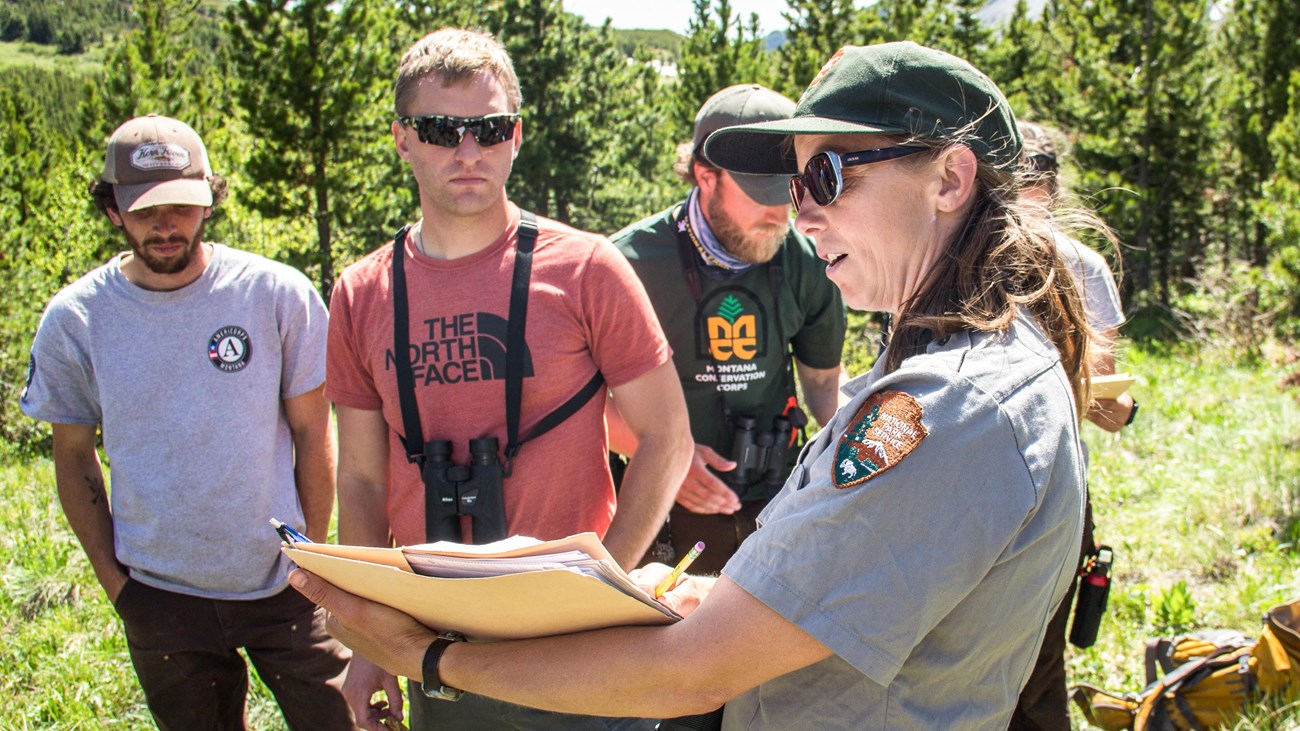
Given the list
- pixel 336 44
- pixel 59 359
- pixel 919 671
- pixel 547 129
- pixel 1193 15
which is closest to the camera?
pixel 919 671

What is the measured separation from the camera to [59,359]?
2.79 meters

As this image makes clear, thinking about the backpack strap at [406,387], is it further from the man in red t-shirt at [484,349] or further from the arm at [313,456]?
the arm at [313,456]

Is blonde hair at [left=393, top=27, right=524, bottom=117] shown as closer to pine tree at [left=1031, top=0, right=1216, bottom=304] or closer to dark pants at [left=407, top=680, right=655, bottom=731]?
dark pants at [left=407, top=680, right=655, bottom=731]

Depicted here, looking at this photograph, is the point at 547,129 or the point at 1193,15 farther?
the point at 547,129

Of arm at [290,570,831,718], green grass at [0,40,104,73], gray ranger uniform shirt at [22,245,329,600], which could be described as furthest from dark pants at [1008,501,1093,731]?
green grass at [0,40,104,73]

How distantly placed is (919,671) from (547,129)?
31.7m

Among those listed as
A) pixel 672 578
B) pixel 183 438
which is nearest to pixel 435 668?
pixel 672 578

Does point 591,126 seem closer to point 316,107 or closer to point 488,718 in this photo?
point 316,107

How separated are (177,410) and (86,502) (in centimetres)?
43

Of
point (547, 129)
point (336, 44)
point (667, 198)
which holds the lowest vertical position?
point (667, 198)

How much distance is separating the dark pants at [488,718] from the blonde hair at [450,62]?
1471mm

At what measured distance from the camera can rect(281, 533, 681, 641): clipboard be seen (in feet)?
4.08

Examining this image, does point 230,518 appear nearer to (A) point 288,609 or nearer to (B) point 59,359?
(A) point 288,609

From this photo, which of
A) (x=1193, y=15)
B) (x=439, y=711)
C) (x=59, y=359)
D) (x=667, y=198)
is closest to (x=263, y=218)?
(x=667, y=198)
